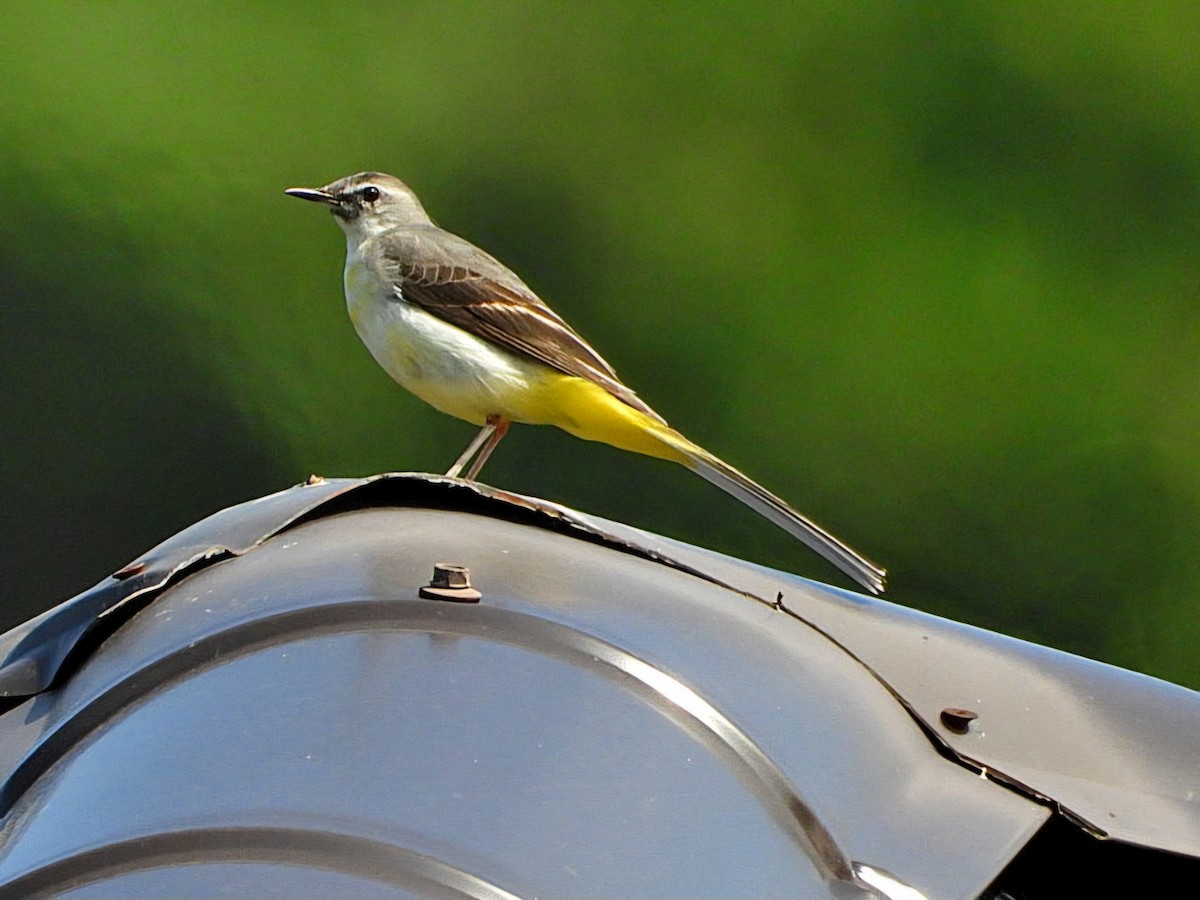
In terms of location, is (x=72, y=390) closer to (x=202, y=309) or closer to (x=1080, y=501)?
(x=202, y=309)

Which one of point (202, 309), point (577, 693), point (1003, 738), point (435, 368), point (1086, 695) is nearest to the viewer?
point (577, 693)

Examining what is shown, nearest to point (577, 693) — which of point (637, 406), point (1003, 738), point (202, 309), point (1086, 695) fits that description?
point (1003, 738)

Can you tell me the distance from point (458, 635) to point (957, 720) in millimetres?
514

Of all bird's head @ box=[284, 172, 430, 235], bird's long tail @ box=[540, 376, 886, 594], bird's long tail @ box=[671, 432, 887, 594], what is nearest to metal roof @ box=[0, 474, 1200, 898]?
bird's long tail @ box=[671, 432, 887, 594]

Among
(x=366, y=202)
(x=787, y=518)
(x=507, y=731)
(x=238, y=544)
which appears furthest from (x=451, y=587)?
(x=366, y=202)

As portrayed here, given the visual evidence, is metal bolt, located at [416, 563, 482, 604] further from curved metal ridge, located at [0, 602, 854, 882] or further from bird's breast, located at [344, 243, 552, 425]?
bird's breast, located at [344, 243, 552, 425]

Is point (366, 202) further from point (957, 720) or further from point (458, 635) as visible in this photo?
point (458, 635)

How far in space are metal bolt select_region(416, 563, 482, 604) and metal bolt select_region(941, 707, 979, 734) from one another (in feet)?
1.56

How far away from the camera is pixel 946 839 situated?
1.31 metres

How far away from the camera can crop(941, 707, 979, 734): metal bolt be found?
5.29ft

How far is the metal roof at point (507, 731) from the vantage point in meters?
1.10

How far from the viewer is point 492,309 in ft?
11.1

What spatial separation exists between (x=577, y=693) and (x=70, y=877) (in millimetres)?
374

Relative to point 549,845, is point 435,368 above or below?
above
